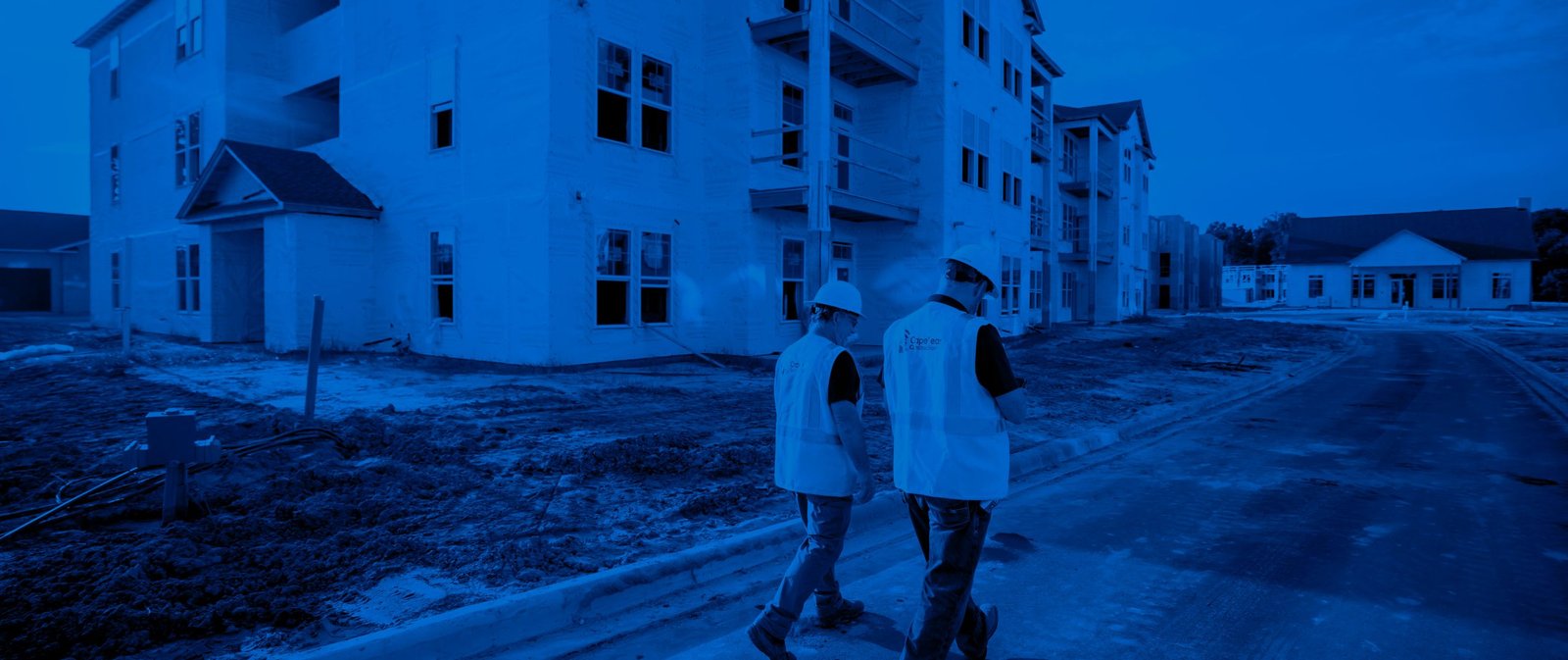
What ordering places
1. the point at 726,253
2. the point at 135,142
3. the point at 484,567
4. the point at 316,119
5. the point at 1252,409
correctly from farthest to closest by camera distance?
1. the point at 135,142
2. the point at 316,119
3. the point at 726,253
4. the point at 1252,409
5. the point at 484,567

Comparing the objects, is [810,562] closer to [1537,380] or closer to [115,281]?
[1537,380]

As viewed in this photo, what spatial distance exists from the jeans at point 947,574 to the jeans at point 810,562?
45 centimetres

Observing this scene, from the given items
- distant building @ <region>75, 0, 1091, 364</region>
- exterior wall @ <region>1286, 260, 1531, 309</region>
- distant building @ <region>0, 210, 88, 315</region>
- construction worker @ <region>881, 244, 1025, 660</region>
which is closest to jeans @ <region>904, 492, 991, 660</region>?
construction worker @ <region>881, 244, 1025, 660</region>

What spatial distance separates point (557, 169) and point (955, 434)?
11.7 meters

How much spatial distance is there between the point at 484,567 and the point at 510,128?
11.1 m

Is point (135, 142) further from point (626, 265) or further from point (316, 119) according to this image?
point (626, 265)

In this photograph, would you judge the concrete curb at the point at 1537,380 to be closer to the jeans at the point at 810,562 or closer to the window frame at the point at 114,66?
the jeans at the point at 810,562

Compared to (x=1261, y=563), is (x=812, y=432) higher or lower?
higher

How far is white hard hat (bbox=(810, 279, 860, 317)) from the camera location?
12.1ft

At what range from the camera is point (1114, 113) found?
40.2 metres

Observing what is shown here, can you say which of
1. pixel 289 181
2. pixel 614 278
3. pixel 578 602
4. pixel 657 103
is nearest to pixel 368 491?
pixel 578 602

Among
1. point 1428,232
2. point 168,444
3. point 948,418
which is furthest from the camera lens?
point 1428,232

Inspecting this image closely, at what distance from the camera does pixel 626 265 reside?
1514 cm

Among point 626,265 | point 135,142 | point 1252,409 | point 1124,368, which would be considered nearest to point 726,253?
point 626,265
